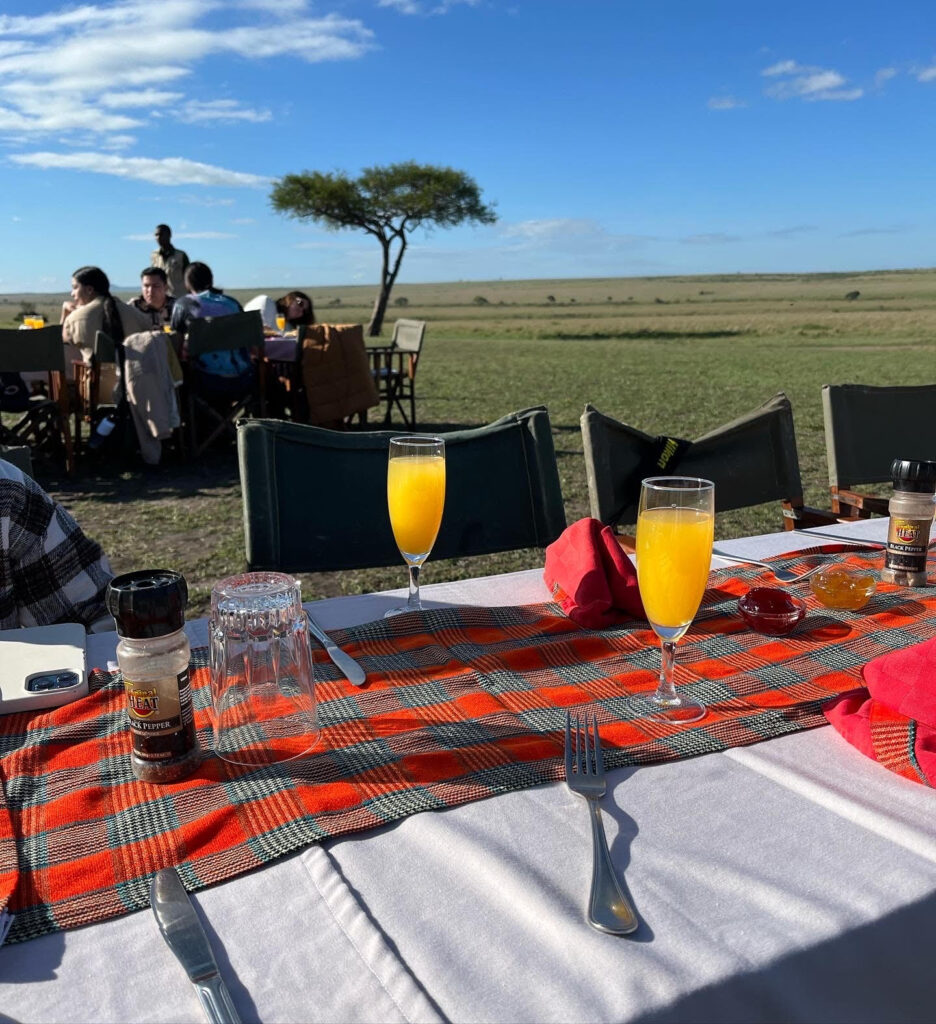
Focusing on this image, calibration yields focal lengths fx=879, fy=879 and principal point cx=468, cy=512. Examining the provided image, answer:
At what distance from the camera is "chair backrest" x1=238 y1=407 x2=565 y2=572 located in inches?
78.8

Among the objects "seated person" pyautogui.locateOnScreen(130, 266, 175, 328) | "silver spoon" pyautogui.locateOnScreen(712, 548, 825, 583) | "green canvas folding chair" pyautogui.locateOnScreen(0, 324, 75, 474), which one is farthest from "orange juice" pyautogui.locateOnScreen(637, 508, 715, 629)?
"seated person" pyautogui.locateOnScreen(130, 266, 175, 328)

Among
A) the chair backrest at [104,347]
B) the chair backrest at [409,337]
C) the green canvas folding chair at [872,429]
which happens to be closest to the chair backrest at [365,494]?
the green canvas folding chair at [872,429]

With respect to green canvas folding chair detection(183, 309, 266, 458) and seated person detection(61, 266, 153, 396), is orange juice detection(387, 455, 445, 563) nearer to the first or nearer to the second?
green canvas folding chair detection(183, 309, 266, 458)

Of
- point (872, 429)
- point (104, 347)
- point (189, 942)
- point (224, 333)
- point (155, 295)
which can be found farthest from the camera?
point (155, 295)

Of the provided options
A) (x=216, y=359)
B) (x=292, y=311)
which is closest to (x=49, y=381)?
(x=216, y=359)

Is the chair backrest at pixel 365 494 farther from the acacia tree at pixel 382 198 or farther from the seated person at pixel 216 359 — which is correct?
the acacia tree at pixel 382 198

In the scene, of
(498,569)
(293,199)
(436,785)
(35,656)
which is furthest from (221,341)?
(293,199)

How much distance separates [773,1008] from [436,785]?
37cm

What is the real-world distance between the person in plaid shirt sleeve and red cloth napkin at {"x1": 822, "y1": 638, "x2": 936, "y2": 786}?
1.25 m

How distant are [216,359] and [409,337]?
256 cm

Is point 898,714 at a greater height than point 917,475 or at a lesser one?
lesser

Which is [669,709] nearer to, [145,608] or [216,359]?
[145,608]

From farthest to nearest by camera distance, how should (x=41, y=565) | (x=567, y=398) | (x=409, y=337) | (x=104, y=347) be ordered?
1. (x=567, y=398)
2. (x=409, y=337)
3. (x=104, y=347)
4. (x=41, y=565)

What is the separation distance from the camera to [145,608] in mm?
849
